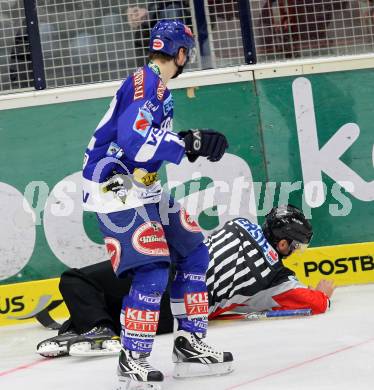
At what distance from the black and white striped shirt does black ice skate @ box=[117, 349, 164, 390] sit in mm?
1512

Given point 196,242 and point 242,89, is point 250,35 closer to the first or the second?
point 242,89

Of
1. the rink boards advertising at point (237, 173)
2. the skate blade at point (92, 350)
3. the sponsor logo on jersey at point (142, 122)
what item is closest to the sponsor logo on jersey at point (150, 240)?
the sponsor logo on jersey at point (142, 122)

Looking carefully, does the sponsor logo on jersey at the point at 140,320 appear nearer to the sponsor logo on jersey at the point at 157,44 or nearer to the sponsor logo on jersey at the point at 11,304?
the sponsor logo on jersey at the point at 157,44

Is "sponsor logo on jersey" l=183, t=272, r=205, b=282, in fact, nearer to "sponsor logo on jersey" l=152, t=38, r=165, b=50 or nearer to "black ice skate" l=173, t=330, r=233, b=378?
"black ice skate" l=173, t=330, r=233, b=378

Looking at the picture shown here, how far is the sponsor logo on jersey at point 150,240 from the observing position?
3.83m

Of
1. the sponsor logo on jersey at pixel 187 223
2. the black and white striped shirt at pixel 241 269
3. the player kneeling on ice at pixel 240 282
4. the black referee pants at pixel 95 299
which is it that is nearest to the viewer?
the sponsor logo on jersey at pixel 187 223

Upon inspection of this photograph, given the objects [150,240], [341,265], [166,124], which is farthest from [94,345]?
[341,265]

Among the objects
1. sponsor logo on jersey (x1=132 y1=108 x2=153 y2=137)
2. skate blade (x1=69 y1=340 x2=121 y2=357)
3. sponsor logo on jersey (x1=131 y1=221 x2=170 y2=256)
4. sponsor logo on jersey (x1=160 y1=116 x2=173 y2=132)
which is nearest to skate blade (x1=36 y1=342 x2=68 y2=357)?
skate blade (x1=69 y1=340 x2=121 y2=357)

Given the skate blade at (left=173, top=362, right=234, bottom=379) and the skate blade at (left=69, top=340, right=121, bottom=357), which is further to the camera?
the skate blade at (left=69, top=340, right=121, bottom=357)

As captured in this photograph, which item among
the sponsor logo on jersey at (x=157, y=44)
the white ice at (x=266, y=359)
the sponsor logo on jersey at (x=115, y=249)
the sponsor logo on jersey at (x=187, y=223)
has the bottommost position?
the white ice at (x=266, y=359)

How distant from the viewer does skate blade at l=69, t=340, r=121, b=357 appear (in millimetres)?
4699

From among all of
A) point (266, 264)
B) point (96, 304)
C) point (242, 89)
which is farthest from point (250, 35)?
point (96, 304)

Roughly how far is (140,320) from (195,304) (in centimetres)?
38

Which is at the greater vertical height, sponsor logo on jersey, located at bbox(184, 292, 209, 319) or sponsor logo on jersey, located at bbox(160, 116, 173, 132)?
sponsor logo on jersey, located at bbox(160, 116, 173, 132)
